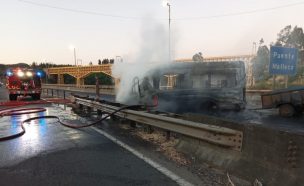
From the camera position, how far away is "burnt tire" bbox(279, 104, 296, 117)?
14695 millimetres

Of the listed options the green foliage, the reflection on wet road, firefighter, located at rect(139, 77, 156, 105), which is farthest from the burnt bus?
the green foliage

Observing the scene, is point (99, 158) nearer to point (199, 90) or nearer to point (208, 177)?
point (208, 177)

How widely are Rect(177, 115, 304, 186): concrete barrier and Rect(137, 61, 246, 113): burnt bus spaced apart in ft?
22.6

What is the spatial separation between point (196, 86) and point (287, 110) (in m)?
4.11

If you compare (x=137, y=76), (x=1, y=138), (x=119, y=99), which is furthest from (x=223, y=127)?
(x=119, y=99)

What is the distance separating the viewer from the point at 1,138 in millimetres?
9133

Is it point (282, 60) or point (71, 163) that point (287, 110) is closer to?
point (282, 60)

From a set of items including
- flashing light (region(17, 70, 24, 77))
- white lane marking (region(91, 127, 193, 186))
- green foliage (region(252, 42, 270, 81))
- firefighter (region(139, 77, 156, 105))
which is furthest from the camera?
green foliage (region(252, 42, 270, 81))

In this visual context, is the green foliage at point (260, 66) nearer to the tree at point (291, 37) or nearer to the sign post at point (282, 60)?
the tree at point (291, 37)

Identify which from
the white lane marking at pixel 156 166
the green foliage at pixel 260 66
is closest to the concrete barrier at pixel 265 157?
the white lane marking at pixel 156 166

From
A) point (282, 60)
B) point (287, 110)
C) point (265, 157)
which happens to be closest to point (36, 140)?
point (265, 157)

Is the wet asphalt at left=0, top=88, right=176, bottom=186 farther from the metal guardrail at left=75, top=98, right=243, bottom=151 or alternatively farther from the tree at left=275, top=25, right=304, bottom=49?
the tree at left=275, top=25, right=304, bottom=49

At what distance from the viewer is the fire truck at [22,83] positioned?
91.0 feet

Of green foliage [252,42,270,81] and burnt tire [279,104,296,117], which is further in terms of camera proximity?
green foliage [252,42,270,81]
